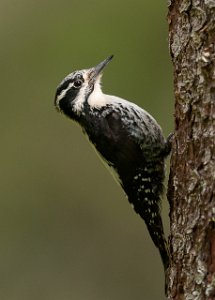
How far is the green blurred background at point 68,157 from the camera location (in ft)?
33.1

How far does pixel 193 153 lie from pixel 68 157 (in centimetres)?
558

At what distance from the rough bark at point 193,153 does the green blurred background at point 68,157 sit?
172 inches

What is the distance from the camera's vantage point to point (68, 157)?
1062 cm

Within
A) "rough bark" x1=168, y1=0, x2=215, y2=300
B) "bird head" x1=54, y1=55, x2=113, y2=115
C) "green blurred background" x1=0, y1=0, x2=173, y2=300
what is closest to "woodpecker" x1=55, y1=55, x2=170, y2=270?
"bird head" x1=54, y1=55, x2=113, y2=115

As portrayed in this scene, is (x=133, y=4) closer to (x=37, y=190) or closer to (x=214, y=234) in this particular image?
(x=37, y=190)

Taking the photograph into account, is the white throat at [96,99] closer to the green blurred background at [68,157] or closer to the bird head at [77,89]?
the bird head at [77,89]

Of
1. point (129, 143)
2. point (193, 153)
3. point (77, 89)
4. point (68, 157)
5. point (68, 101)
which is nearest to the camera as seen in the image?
point (193, 153)

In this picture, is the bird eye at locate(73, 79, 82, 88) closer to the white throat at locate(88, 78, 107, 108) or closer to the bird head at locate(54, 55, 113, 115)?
the bird head at locate(54, 55, 113, 115)

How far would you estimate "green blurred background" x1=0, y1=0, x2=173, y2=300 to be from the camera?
33.1 ft

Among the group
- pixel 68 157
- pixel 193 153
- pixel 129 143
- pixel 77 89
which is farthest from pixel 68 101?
pixel 68 157

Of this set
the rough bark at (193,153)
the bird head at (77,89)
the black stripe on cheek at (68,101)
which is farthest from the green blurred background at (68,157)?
the rough bark at (193,153)

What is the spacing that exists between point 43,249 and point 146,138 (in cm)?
435


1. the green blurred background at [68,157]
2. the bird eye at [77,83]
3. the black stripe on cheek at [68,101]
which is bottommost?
the green blurred background at [68,157]

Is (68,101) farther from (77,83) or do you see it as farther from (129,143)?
(129,143)
